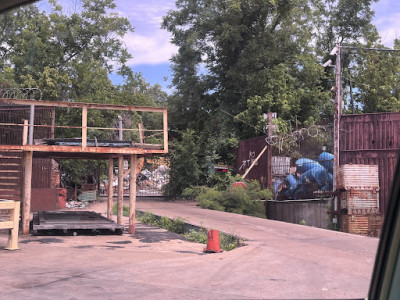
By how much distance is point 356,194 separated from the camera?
16328 mm

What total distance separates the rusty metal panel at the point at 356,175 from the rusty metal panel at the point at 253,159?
308 inches

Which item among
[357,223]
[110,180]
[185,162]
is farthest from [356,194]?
[185,162]

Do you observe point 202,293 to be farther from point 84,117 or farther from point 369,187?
point 369,187

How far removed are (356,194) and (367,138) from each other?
2248 millimetres

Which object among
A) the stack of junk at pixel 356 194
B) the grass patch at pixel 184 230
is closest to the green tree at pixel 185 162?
the grass patch at pixel 184 230

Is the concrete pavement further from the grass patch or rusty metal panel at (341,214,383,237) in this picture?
rusty metal panel at (341,214,383,237)

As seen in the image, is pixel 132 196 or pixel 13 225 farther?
pixel 132 196

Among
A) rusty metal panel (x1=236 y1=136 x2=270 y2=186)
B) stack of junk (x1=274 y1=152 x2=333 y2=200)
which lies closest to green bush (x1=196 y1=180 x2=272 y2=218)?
stack of junk (x1=274 y1=152 x2=333 y2=200)

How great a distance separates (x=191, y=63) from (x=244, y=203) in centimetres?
1401

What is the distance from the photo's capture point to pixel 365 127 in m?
17.0

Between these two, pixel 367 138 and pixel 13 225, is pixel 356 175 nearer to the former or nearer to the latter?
pixel 367 138

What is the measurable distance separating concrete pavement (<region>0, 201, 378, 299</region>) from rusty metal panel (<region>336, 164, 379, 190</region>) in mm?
3304

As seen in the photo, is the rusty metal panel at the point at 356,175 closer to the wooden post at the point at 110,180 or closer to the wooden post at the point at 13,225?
the wooden post at the point at 110,180

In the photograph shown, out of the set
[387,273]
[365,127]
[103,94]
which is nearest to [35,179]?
[103,94]
